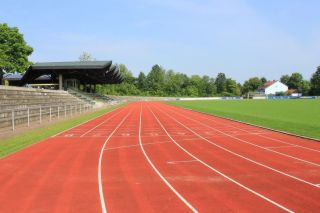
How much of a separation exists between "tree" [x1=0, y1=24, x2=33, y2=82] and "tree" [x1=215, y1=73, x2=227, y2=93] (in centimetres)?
11710

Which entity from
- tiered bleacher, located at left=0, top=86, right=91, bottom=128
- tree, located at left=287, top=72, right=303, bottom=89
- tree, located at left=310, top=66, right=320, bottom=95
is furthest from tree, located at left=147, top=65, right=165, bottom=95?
tiered bleacher, located at left=0, top=86, right=91, bottom=128

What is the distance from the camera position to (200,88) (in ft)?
524

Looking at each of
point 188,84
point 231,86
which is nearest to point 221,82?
point 231,86

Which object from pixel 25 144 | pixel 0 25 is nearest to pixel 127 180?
pixel 25 144

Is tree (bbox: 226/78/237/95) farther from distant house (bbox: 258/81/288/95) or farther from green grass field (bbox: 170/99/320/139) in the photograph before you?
green grass field (bbox: 170/99/320/139)

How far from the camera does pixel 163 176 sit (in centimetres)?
1020

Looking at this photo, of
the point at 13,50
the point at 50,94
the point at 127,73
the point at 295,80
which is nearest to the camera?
the point at 50,94

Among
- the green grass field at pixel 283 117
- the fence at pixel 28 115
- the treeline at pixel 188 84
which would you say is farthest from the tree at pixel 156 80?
the fence at pixel 28 115

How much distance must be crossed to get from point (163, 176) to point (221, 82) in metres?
164

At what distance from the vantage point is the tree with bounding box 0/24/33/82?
56.4 metres

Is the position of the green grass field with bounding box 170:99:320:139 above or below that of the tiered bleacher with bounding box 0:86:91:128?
below

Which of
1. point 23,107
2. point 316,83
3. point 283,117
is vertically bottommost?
point 283,117

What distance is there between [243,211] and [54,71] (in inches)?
2302

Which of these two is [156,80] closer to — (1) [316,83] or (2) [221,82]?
(2) [221,82]
